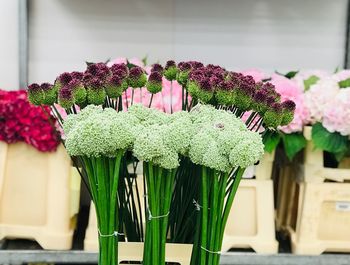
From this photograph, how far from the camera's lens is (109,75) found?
806 mm

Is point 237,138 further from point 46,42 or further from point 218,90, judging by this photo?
point 46,42

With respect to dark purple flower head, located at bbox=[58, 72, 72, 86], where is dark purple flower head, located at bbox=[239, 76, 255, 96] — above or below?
below

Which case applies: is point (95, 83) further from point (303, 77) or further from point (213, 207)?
point (303, 77)

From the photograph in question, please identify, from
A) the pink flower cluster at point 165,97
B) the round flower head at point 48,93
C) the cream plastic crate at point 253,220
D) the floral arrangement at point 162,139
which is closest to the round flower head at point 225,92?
the floral arrangement at point 162,139

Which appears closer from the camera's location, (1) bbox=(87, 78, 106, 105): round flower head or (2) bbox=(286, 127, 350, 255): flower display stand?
(1) bbox=(87, 78, 106, 105): round flower head

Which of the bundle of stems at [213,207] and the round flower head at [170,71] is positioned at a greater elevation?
the round flower head at [170,71]

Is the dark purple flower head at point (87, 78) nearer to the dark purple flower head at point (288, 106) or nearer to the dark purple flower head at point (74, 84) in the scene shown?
the dark purple flower head at point (74, 84)

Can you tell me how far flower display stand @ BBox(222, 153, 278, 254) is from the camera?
159 centimetres

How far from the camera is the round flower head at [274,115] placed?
0.77m

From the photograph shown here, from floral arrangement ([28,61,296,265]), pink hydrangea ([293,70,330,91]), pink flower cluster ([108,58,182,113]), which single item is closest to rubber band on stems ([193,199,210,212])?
floral arrangement ([28,61,296,265])

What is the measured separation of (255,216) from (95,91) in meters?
0.96

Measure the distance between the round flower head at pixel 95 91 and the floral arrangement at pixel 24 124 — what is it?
791 mm

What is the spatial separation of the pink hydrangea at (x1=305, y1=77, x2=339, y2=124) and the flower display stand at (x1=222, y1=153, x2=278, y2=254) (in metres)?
0.18

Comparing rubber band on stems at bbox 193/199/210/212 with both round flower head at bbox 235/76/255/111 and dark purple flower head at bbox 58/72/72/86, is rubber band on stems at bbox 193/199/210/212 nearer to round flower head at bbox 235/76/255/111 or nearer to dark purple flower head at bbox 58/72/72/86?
round flower head at bbox 235/76/255/111
